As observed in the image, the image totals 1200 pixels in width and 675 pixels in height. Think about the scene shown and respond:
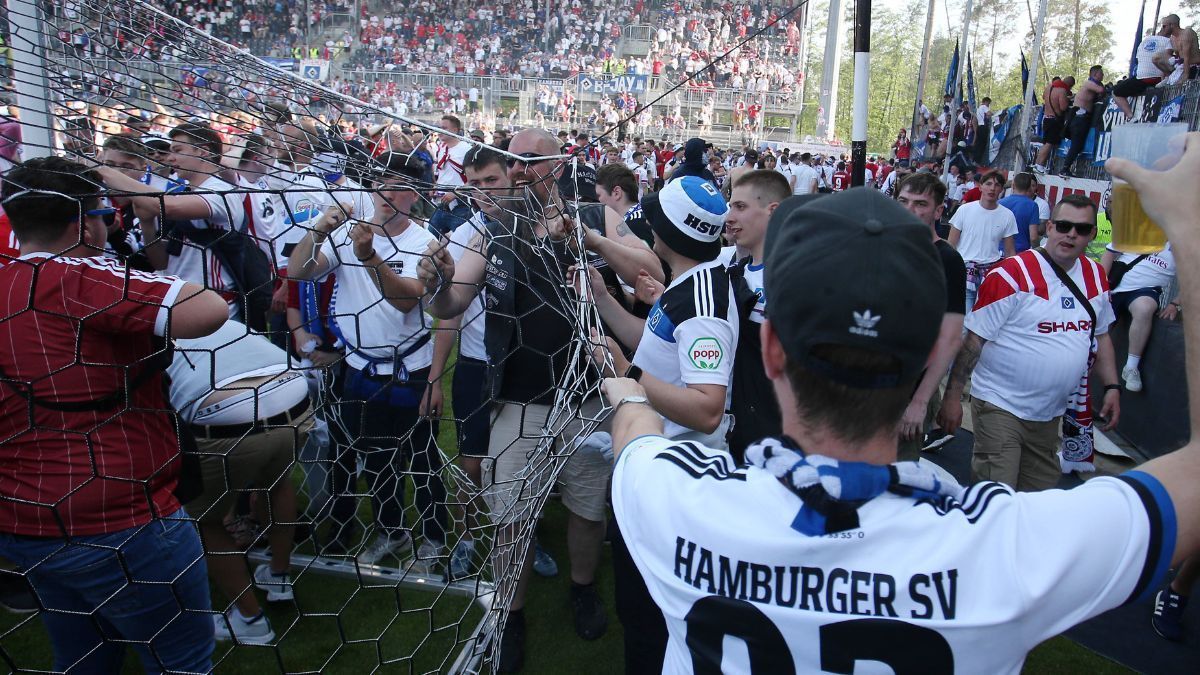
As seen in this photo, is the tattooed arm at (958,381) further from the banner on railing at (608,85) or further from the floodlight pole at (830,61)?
the banner on railing at (608,85)

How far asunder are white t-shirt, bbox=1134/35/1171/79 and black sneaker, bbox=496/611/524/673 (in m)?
10.1

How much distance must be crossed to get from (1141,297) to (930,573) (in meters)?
6.03

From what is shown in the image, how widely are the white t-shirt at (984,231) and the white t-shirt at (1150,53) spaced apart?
401 centimetres

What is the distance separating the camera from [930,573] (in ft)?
3.05

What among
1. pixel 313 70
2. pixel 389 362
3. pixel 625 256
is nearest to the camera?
pixel 389 362

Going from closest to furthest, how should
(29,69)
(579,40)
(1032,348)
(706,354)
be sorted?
(706,354)
(29,69)
(1032,348)
(579,40)

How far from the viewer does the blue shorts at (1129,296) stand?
5715mm

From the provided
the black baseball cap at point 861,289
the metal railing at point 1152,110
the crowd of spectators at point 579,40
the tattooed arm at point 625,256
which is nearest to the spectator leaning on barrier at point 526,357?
the tattooed arm at point 625,256

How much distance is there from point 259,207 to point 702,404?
2038 millimetres

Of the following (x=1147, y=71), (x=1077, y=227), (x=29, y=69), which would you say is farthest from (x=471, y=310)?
(x=1147, y=71)

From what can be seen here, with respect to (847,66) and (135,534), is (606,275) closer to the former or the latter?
(135,534)

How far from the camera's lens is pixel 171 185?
9.96 ft

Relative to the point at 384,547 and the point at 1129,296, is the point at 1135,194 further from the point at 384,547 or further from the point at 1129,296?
the point at 1129,296

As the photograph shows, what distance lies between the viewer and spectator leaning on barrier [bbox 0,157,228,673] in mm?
1679
